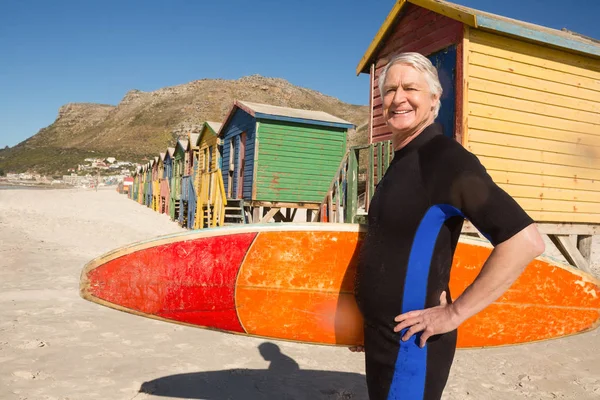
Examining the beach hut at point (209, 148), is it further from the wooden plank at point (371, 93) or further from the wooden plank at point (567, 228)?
the wooden plank at point (567, 228)

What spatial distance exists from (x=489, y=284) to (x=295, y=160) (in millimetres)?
12727

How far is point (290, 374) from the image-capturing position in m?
3.80

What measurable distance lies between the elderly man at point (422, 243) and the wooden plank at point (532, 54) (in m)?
5.85

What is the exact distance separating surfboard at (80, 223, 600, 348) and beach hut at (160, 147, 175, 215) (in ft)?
74.2

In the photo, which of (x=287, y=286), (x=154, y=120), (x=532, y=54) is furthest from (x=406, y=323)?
(x=154, y=120)

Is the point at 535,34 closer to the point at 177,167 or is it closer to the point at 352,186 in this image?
the point at 352,186

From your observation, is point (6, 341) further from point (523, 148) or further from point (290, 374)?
point (523, 148)

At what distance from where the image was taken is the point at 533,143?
22.6 feet

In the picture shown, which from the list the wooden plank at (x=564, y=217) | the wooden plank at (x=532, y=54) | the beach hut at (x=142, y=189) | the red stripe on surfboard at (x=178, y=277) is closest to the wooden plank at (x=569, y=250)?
the wooden plank at (x=564, y=217)

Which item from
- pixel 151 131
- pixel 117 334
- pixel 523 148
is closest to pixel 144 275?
pixel 117 334

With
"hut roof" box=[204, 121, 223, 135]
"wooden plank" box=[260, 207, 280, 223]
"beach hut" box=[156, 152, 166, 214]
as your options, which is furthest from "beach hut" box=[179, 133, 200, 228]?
"wooden plank" box=[260, 207, 280, 223]

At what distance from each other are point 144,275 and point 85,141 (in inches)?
6276

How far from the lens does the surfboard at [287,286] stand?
2.23 meters

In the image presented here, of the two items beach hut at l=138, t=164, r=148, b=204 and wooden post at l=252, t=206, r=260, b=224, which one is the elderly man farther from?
beach hut at l=138, t=164, r=148, b=204
